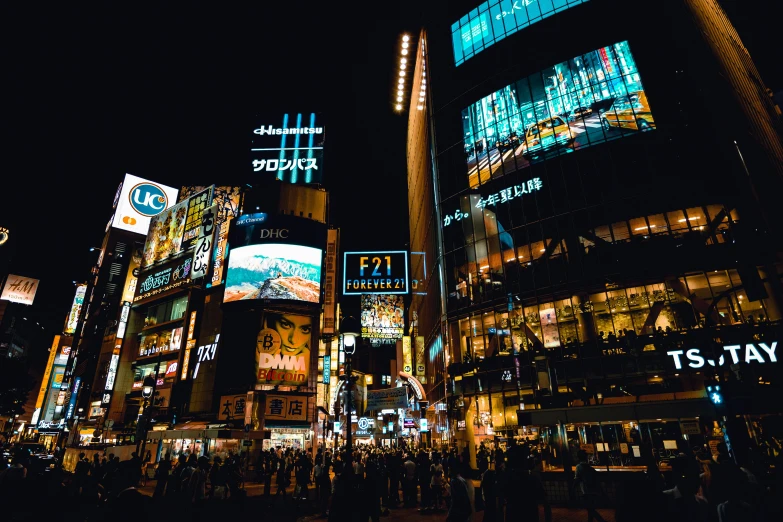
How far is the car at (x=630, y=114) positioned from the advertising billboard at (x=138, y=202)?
59.1m

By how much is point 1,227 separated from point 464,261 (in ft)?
189

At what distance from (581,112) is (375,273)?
19097mm

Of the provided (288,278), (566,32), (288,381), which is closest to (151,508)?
(288,381)

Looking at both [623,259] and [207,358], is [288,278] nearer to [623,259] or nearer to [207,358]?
[207,358]

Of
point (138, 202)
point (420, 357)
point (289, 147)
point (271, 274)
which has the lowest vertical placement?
point (420, 357)

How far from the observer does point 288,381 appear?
34219 mm

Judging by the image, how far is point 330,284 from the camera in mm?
39656

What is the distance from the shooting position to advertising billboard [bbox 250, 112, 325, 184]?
140 feet

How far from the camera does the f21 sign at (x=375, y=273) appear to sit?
81.3 ft

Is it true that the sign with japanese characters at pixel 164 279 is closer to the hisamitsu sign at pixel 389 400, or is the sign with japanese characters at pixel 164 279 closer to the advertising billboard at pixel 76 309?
the advertising billboard at pixel 76 309

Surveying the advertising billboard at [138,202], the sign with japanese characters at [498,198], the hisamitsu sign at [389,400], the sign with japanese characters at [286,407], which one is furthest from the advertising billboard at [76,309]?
the hisamitsu sign at [389,400]

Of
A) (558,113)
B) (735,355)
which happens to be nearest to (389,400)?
(735,355)

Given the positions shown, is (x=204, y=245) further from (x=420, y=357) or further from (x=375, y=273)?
(x=420, y=357)

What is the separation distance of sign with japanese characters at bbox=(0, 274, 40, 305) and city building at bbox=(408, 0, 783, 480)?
8479 cm
